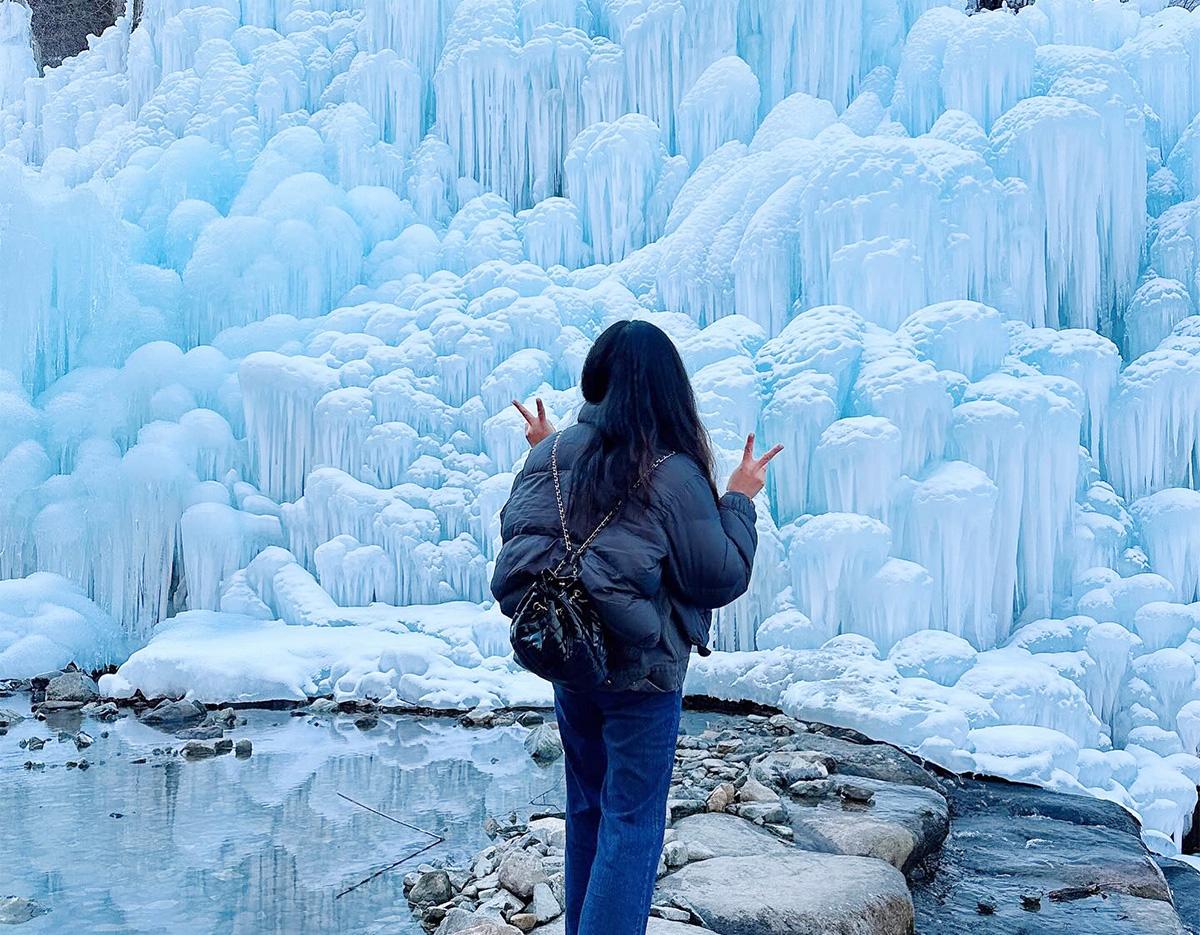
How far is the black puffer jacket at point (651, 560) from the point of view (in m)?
2.22

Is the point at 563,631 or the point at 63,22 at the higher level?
the point at 63,22

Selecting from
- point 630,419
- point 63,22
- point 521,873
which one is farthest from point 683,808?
point 63,22

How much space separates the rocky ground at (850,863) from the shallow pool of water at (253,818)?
15.7 inches

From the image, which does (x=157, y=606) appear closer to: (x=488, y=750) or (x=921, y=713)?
(x=488, y=750)

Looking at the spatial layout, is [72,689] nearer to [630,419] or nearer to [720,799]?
[720,799]

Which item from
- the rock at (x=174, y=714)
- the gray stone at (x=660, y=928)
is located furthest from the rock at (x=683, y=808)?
the rock at (x=174, y=714)

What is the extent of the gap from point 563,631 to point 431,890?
2.32 m

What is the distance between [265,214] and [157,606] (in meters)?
4.28

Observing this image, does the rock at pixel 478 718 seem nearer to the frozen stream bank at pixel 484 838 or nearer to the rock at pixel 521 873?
the frozen stream bank at pixel 484 838

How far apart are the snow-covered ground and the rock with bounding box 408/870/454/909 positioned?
3.48 m

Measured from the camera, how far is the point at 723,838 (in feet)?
14.2

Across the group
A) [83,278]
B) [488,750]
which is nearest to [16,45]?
[83,278]

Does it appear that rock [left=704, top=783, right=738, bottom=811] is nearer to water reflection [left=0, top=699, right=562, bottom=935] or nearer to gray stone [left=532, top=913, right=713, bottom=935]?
water reflection [left=0, top=699, right=562, bottom=935]

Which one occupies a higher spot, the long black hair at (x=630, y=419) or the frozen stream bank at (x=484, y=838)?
the long black hair at (x=630, y=419)
